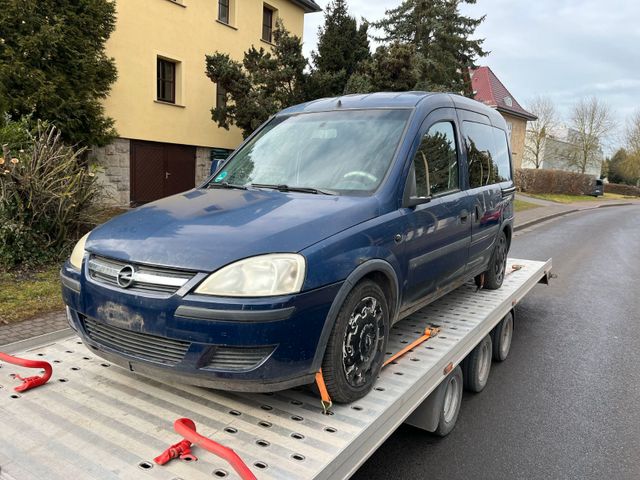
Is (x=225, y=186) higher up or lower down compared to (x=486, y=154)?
lower down

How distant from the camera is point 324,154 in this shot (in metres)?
3.49

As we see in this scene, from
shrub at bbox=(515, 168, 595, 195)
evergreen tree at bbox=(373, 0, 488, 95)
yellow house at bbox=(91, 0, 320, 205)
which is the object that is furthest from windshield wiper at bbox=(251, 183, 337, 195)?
shrub at bbox=(515, 168, 595, 195)

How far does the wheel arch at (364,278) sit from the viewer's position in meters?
2.49

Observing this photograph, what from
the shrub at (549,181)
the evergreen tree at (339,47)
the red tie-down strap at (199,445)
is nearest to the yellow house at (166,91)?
the evergreen tree at (339,47)

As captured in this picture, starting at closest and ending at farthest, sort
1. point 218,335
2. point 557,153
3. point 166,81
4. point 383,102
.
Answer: point 218,335 < point 383,102 < point 166,81 < point 557,153

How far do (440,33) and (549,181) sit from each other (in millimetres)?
15328

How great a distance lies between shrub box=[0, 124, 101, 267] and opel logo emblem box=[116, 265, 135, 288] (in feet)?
17.1

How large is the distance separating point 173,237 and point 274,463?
115 centimetres

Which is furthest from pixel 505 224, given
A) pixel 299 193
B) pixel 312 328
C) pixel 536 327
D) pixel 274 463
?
pixel 274 463

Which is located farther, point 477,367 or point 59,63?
point 59,63

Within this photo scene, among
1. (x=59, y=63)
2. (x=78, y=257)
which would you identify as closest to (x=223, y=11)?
(x=59, y=63)

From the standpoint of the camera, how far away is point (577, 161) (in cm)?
5006

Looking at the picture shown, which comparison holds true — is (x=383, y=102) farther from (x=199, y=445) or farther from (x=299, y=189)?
(x=199, y=445)

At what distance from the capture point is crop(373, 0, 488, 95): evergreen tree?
2700 cm
